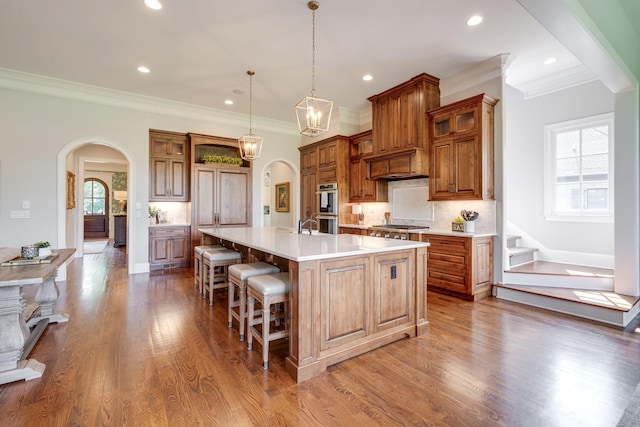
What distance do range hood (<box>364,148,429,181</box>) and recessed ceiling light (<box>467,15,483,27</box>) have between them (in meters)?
1.70

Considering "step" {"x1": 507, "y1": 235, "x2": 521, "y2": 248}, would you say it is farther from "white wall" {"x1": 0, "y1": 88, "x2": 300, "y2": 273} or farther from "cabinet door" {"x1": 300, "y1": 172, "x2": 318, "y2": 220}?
"white wall" {"x1": 0, "y1": 88, "x2": 300, "y2": 273}

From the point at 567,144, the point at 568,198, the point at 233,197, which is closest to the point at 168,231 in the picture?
the point at 233,197

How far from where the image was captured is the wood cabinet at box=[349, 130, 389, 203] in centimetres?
573

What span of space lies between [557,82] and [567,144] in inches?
40.3

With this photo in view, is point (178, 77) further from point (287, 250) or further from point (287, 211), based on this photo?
point (287, 211)

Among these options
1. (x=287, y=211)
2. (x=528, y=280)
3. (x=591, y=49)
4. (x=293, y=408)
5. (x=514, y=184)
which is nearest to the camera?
(x=293, y=408)

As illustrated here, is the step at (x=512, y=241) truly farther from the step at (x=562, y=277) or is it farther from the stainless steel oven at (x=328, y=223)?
the stainless steel oven at (x=328, y=223)

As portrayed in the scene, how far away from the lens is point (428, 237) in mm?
4387

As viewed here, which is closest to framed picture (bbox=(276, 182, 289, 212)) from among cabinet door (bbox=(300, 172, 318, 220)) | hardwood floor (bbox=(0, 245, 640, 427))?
cabinet door (bbox=(300, 172, 318, 220))

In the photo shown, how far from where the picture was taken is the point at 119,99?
5.30m

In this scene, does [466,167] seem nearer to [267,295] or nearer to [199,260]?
[267,295]

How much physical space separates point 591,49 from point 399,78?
245 cm

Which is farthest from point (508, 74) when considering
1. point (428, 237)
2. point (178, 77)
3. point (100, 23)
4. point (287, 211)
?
point (287, 211)

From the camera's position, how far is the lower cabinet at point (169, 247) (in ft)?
18.5
